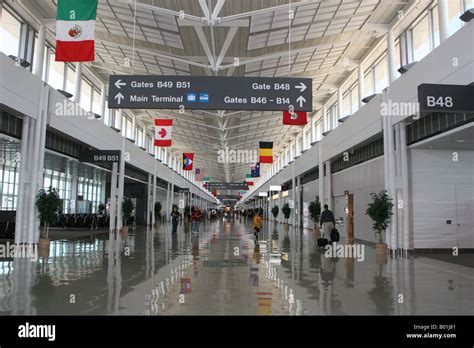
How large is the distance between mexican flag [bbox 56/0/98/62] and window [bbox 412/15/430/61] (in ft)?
39.5

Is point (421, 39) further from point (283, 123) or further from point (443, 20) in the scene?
point (283, 123)

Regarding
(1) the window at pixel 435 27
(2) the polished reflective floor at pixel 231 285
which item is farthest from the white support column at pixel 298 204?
(2) the polished reflective floor at pixel 231 285

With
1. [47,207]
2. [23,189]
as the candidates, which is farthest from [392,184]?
[23,189]

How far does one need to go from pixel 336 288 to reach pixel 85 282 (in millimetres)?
5092

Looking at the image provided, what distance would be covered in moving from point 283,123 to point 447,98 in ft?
26.6

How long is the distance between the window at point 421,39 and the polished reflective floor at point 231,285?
8.08 m

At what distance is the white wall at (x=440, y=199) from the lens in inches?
587

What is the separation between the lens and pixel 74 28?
1058 cm

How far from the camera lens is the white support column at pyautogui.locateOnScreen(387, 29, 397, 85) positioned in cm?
1702
